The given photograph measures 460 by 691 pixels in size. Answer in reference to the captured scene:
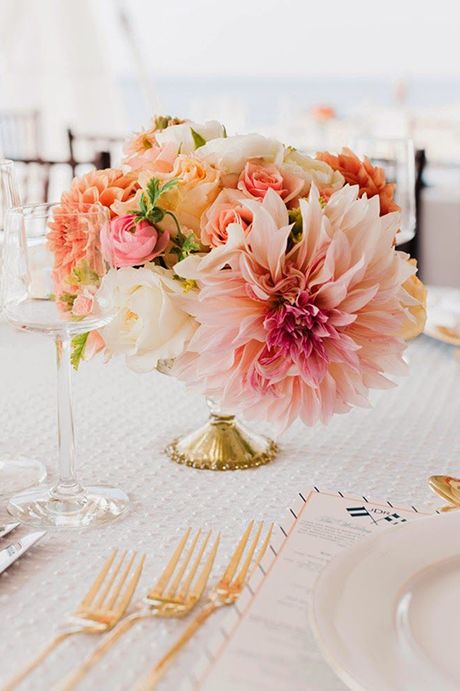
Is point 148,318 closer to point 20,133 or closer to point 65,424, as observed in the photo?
point 65,424

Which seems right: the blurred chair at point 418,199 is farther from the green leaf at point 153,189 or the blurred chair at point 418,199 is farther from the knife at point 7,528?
the knife at point 7,528

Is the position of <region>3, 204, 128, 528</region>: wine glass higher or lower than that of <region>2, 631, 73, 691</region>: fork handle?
higher

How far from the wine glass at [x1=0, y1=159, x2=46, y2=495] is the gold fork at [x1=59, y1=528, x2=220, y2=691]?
0.72 feet

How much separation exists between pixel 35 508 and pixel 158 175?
324mm

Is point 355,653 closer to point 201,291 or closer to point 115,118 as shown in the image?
point 201,291

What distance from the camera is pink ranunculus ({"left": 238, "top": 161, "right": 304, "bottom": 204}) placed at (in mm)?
757

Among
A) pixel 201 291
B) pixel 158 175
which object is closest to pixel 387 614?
pixel 201 291

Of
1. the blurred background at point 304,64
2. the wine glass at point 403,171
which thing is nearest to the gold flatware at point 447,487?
the wine glass at point 403,171

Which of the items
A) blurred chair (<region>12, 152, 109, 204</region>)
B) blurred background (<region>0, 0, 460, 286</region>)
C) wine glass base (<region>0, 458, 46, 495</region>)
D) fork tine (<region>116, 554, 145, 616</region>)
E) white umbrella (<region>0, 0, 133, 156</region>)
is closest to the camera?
fork tine (<region>116, 554, 145, 616</region>)

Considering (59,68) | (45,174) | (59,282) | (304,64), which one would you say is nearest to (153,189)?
(59,282)

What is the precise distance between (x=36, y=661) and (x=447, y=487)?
16.6 inches

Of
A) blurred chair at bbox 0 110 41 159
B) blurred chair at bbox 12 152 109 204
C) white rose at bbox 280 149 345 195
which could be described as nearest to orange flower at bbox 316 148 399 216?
white rose at bbox 280 149 345 195

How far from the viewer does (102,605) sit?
23.9 inches

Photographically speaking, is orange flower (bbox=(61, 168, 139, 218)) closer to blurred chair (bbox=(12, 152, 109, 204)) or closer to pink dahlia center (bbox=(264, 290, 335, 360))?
pink dahlia center (bbox=(264, 290, 335, 360))
